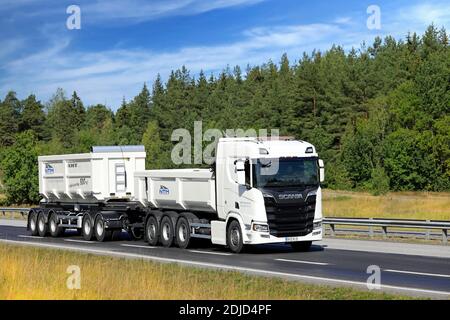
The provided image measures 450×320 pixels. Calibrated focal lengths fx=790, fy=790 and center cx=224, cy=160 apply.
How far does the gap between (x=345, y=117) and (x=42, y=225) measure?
71091mm

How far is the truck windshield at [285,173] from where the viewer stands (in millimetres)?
21703

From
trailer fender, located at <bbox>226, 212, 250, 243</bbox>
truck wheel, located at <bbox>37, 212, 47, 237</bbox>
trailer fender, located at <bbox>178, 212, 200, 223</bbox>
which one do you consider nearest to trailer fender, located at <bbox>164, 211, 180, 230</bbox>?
trailer fender, located at <bbox>178, 212, 200, 223</bbox>

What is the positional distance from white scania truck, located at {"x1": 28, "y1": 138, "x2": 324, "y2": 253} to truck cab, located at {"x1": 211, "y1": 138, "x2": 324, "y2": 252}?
3 cm

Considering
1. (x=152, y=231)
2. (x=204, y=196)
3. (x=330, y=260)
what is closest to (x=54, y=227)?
(x=152, y=231)

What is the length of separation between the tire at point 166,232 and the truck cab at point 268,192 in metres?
2.78

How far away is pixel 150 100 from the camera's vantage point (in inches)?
5709

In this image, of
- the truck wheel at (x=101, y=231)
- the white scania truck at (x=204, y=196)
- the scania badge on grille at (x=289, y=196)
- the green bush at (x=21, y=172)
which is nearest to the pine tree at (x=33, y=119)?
the green bush at (x=21, y=172)

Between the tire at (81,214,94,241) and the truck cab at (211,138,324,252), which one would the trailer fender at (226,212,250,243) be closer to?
the truck cab at (211,138,324,252)

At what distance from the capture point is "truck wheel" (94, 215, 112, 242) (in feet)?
92.1

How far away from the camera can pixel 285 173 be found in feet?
72.2

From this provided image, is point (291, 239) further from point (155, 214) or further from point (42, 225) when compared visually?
point (42, 225)

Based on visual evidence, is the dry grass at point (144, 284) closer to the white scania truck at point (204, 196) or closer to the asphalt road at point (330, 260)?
the asphalt road at point (330, 260)

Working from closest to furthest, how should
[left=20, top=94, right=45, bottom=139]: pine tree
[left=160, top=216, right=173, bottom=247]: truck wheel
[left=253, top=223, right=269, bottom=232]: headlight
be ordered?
[left=253, top=223, right=269, bottom=232]: headlight
[left=160, top=216, right=173, bottom=247]: truck wheel
[left=20, top=94, right=45, bottom=139]: pine tree
